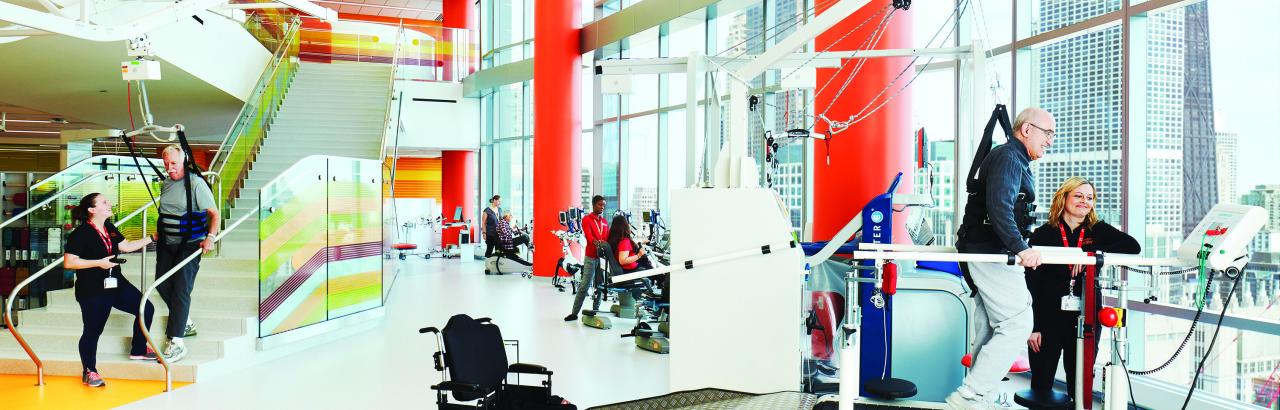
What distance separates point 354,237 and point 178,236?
6.54ft

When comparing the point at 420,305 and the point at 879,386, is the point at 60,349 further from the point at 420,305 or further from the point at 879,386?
the point at 879,386

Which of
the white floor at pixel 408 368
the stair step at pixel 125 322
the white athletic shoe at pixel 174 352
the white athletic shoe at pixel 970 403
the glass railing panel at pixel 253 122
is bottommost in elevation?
the white floor at pixel 408 368

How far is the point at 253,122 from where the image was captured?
429 inches

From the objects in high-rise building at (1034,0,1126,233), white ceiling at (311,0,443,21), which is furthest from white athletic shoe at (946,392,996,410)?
white ceiling at (311,0,443,21)

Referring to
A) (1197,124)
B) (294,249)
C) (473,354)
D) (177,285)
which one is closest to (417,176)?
(294,249)

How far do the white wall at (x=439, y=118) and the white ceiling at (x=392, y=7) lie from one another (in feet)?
19.9

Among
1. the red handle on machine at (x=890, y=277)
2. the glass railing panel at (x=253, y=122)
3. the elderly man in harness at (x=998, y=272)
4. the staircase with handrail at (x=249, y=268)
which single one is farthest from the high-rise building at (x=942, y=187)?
the glass railing panel at (x=253, y=122)

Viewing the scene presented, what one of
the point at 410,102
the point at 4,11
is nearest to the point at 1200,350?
the point at 4,11

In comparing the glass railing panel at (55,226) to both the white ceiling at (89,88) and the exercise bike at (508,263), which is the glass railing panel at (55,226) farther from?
the exercise bike at (508,263)

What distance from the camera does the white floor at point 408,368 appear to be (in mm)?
5574

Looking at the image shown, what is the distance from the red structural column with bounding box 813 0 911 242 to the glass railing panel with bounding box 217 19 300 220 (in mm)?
6217

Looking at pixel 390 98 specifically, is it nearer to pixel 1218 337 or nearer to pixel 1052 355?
pixel 1052 355

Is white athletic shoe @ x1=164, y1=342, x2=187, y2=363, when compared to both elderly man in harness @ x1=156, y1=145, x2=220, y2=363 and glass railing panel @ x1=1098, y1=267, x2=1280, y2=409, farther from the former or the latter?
glass railing panel @ x1=1098, y1=267, x2=1280, y2=409

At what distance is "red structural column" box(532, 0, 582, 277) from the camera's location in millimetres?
13578
